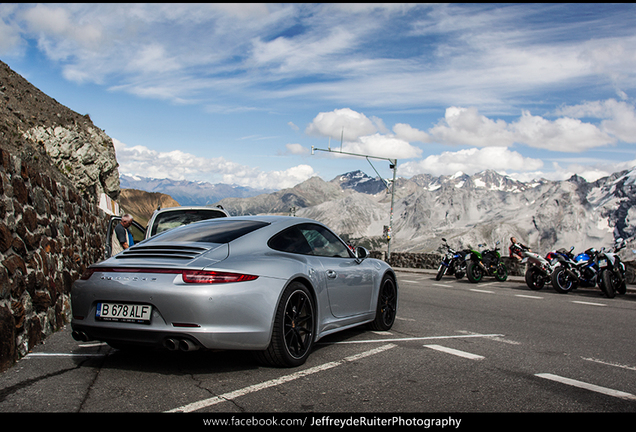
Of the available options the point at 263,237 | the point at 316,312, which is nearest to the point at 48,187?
the point at 263,237

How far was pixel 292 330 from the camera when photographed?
4.52 metres

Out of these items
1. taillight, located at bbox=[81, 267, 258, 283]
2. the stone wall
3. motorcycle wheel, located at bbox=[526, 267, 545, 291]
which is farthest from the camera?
motorcycle wheel, located at bbox=[526, 267, 545, 291]

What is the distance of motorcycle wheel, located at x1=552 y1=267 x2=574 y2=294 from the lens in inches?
537

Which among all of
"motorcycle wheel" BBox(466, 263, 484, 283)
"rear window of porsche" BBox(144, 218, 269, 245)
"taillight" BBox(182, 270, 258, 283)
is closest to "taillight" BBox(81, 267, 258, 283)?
"taillight" BBox(182, 270, 258, 283)

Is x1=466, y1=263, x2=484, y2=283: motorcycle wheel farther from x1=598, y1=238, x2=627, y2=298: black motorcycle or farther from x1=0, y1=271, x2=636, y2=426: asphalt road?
x1=0, y1=271, x2=636, y2=426: asphalt road

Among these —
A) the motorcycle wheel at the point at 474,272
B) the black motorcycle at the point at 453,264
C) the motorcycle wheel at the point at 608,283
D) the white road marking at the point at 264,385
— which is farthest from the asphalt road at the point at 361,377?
the black motorcycle at the point at 453,264

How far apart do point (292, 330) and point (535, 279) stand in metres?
12.0

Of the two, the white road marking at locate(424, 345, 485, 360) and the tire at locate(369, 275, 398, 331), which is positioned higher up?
the tire at locate(369, 275, 398, 331)

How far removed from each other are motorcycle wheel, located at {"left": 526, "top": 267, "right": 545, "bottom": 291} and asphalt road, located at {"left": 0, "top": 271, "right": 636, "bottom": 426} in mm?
7990

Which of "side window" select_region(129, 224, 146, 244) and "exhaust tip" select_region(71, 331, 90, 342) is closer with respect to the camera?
"exhaust tip" select_region(71, 331, 90, 342)

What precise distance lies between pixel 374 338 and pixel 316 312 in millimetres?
1504

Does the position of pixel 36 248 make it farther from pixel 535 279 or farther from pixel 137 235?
pixel 137 235
